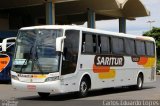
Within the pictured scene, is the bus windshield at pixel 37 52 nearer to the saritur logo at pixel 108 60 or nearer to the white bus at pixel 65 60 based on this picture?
the white bus at pixel 65 60

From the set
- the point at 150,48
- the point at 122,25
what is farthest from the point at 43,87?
the point at 122,25

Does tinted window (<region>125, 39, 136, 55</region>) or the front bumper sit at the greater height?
tinted window (<region>125, 39, 136, 55</region>)

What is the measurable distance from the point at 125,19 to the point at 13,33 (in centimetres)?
1494

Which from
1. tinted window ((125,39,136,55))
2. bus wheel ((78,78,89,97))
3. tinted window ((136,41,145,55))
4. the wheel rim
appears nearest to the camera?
bus wheel ((78,78,89,97))

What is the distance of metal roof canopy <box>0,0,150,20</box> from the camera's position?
130 feet

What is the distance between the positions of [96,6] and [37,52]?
25269 millimetres

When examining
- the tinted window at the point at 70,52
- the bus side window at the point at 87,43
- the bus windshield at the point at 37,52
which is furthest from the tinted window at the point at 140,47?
the bus windshield at the point at 37,52

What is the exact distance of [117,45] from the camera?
21.6 metres

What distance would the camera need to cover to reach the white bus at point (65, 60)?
658 inches

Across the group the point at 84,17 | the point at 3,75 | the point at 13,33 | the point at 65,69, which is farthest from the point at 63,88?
the point at 84,17

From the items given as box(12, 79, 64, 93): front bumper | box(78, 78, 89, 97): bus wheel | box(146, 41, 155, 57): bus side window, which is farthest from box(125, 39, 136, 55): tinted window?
box(12, 79, 64, 93): front bumper

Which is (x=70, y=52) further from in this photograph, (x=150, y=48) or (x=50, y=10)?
(x=50, y=10)

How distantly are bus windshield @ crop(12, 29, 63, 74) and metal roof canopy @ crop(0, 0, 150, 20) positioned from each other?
1868 centimetres

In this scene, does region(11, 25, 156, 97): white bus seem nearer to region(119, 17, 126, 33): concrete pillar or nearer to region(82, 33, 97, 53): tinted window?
region(82, 33, 97, 53): tinted window
